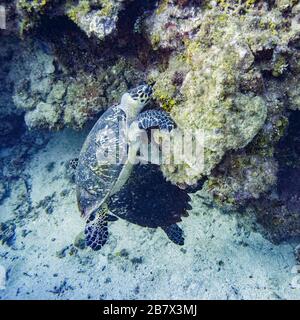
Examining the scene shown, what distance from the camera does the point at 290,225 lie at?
3766mm

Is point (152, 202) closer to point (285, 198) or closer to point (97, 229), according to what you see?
point (97, 229)

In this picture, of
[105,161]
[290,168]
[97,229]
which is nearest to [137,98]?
[105,161]

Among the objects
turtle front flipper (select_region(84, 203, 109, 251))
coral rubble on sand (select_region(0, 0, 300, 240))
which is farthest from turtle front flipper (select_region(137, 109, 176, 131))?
turtle front flipper (select_region(84, 203, 109, 251))

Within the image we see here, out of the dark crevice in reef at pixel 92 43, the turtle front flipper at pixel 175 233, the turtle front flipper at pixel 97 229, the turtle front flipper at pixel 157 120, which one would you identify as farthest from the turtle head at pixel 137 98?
the turtle front flipper at pixel 175 233

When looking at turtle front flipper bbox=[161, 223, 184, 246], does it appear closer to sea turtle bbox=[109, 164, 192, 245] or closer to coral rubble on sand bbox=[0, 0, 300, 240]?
sea turtle bbox=[109, 164, 192, 245]

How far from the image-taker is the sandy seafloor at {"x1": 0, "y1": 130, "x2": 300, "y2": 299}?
3631 mm

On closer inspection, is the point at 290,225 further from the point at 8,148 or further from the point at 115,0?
the point at 8,148

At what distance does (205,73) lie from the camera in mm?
2590

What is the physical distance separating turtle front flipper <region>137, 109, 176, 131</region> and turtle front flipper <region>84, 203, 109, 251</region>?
142 centimetres

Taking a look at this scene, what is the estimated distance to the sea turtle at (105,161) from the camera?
3.65m

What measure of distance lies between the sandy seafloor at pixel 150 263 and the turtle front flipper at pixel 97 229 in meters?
0.54

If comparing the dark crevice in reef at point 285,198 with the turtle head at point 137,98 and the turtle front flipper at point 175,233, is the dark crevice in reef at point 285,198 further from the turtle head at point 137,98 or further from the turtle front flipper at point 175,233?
the turtle head at point 137,98

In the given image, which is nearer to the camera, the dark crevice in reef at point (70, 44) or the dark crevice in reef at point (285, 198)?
the dark crevice in reef at point (285, 198)
